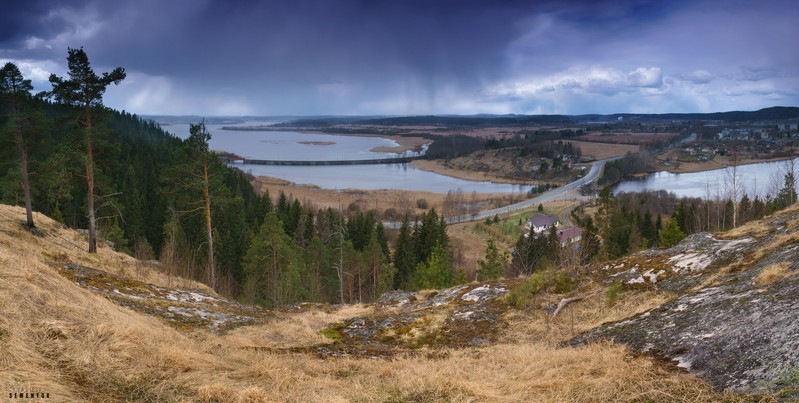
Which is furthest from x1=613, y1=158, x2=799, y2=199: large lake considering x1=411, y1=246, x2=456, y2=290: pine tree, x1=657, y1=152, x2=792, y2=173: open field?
x1=411, y1=246, x2=456, y2=290: pine tree

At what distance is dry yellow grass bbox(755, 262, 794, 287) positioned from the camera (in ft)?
26.1

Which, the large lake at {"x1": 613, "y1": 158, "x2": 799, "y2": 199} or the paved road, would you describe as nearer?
the paved road

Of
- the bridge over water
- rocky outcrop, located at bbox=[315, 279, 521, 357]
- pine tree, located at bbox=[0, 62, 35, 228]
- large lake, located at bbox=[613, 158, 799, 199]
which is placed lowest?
large lake, located at bbox=[613, 158, 799, 199]

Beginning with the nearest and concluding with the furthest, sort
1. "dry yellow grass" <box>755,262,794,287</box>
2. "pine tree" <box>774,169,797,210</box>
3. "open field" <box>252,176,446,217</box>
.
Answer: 1. "dry yellow grass" <box>755,262,794,287</box>
2. "pine tree" <box>774,169,797,210</box>
3. "open field" <box>252,176,446,217</box>

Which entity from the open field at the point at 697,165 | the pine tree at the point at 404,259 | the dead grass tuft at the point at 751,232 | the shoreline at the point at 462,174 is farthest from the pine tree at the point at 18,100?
the open field at the point at 697,165

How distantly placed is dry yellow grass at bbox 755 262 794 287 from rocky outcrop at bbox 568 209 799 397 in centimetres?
1

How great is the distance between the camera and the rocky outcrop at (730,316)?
18.3 ft

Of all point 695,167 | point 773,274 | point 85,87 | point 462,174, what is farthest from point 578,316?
point 695,167

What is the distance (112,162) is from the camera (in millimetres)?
21984

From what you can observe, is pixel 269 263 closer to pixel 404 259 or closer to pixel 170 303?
pixel 404 259

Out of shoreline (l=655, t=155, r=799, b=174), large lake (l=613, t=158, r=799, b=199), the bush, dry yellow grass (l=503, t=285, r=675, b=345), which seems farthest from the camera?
shoreline (l=655, t=155, r=799, b=174)

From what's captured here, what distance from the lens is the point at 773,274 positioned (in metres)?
8.10

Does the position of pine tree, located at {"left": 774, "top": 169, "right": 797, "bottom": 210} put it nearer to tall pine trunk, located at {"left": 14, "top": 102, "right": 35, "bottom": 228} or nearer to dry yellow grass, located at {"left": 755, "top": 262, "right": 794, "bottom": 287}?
dry yellow grass, located at {"left": 755, "top": 262, "right": 794, "bottom": 287}

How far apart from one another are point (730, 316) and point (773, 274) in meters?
1.84
